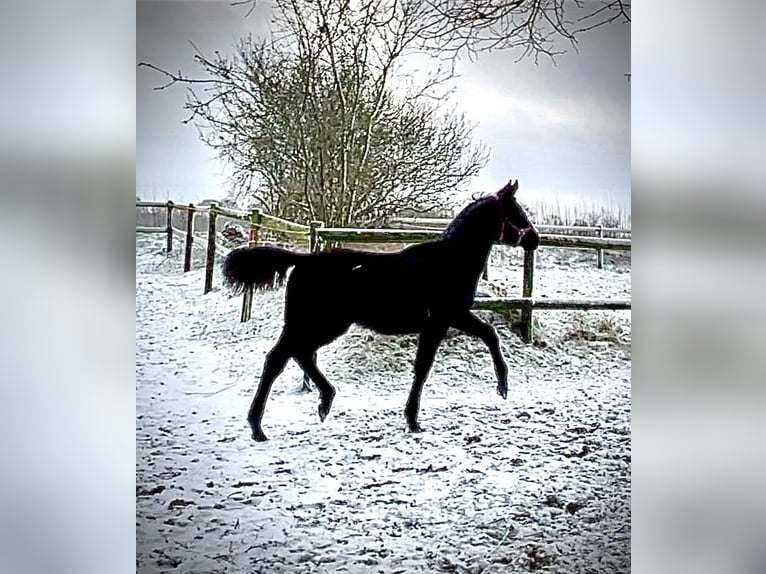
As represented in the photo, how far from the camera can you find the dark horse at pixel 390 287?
2.12 m

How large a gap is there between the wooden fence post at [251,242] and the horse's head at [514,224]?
2.24ft

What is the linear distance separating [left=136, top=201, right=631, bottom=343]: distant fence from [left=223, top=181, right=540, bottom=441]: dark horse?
3 centimetres

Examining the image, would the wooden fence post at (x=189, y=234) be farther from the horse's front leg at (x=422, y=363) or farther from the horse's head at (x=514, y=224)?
the horse's head at (x=514, y=224)

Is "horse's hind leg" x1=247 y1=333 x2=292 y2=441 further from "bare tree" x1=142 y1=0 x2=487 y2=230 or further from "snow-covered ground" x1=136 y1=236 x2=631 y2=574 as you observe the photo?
"bare tree" x1=142 y1=0 x2=487 y2=230

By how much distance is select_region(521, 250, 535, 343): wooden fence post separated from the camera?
2.15 meters

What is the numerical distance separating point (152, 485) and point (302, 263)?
75 centimetres

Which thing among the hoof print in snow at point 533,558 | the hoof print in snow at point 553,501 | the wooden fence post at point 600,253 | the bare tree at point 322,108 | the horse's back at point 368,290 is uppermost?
the bare tree at point 322,108
